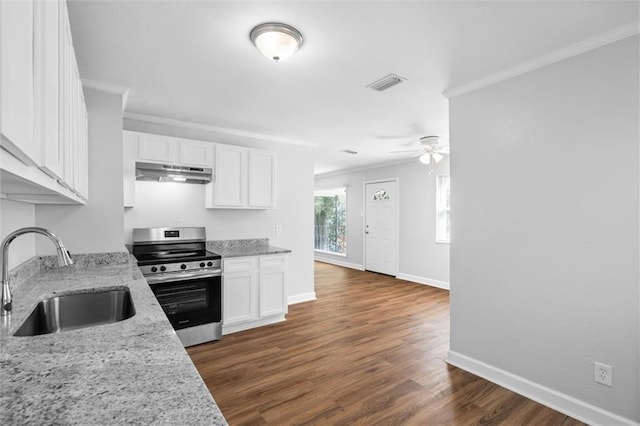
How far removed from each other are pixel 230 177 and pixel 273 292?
58.1 inches

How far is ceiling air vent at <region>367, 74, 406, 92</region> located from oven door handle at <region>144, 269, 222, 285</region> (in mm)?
2400

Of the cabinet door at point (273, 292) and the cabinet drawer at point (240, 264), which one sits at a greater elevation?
the cabinet drawer at point (240, 264)

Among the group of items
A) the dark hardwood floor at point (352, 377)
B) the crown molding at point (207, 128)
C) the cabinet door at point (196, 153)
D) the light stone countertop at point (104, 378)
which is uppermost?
the crown molding at point (207, 128)

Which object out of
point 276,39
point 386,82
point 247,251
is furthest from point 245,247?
point 276,39

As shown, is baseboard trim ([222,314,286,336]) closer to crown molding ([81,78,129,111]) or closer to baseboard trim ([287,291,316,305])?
baseboard trim ([287,291,316,305])

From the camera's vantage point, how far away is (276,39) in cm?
200

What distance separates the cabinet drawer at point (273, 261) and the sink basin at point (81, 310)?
77.8 inches

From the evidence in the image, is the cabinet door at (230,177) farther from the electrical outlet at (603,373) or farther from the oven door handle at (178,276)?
the electrical outlet at (603,373)

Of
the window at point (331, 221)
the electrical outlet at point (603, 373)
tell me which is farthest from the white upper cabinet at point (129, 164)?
the window at point (331, 221)

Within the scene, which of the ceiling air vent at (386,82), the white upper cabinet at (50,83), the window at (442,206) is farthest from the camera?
the window at (442,206)

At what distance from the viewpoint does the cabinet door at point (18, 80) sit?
530 millimetres

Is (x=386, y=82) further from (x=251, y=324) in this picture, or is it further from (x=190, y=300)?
(x=251, y=324)

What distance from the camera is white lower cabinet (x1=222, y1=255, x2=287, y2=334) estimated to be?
356 centimetres

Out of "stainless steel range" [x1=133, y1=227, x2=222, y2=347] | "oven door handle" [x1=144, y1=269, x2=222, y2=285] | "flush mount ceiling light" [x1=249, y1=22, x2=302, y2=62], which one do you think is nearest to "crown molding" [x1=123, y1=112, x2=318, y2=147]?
"stainless steel range" [x1=133, y1=227, x2=222, y2=347]
